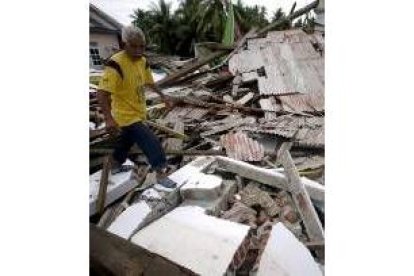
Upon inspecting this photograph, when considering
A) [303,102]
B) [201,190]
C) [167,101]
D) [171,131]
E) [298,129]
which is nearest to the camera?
[201,190]

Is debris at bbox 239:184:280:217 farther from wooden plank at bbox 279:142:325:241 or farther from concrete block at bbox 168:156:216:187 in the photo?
concrete block at bbox 168:156:216:187

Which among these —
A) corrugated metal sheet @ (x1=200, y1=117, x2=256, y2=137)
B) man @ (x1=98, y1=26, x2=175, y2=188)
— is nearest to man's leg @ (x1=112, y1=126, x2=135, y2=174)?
man @ (x1=98, y1=26, x2=175, y2=188)

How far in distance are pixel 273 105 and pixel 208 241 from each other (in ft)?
8.01

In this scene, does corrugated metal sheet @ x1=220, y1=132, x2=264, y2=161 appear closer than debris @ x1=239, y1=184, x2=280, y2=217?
No

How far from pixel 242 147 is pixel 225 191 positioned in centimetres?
68

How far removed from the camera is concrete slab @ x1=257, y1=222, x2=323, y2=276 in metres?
1.42

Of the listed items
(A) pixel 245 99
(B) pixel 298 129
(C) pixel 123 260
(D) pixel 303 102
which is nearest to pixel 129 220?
(C) pixel 123 260

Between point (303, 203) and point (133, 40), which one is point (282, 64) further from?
point (133, 40)

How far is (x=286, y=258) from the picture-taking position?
1.49 metres

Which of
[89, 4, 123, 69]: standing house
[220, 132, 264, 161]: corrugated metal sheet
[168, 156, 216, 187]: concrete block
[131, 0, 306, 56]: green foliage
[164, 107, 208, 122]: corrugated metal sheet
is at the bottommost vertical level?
[168, 156, 216, 187]: concrete block

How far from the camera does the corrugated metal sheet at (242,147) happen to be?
8.52ft
